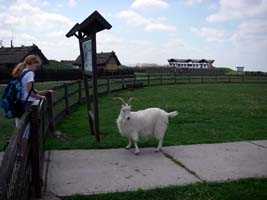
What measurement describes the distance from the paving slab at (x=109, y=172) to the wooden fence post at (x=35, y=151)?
322 mm

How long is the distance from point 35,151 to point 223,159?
347cm

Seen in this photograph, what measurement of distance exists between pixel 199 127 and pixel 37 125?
645 centimetres

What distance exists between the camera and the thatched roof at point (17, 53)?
53406mm

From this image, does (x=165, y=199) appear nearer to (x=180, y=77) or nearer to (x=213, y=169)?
(x=213, y=169)

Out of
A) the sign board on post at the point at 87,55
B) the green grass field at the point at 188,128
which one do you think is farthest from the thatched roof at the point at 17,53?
the sign board on post at the point at 87,55

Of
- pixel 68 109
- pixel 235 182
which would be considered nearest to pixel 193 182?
pixel 235 182

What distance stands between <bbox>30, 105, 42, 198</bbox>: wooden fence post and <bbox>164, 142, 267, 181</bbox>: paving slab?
92.2 inches

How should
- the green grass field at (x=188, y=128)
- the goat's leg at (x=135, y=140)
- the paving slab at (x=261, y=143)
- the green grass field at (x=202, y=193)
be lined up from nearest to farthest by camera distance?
the green grass field at (x=202, y=193), the goat's leg at (x=135, y=140), the paving slab at (x=261, y=143), the green grass field at (x=188, y=128)

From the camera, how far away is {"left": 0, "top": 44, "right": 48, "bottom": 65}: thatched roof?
175ft

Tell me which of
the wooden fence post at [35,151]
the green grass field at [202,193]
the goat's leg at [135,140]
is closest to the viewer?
the wooden fence post at [35,151]

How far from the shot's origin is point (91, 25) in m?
8.24

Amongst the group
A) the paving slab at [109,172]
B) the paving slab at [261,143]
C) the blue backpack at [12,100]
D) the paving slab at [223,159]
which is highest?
the blue backpack at [12,100]

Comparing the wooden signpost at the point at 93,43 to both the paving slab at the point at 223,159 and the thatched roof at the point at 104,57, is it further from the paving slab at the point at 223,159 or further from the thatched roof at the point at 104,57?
the thatched roof at the point at 104,57

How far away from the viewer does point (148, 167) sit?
633 centimetres
